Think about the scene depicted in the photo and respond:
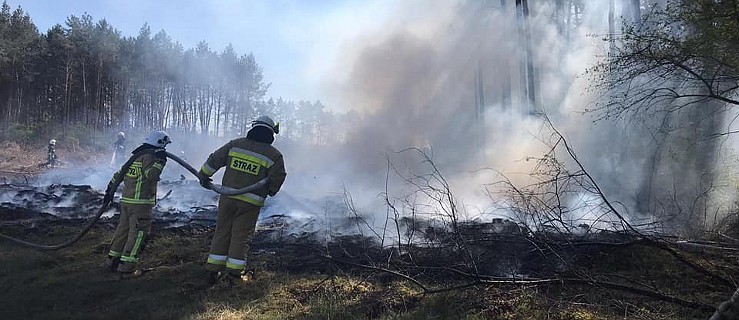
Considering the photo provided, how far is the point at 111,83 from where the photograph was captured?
32.2 m

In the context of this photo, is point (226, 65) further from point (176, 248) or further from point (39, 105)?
point (176, 248)

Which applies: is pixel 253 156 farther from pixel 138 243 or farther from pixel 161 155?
pixel 138 243

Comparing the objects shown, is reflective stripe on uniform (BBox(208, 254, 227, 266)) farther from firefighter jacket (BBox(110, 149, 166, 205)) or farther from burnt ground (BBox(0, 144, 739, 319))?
firefighter jacket (BBox(110, 149, 166, 205))

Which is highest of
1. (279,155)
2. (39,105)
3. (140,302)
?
(39,105)

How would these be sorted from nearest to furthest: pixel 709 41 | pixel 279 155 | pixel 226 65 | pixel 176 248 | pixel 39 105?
1. pixel 279 155
2. pixel 709 41
3. pixel 176 248
4. pixel 39 105
5. pixel 226 65

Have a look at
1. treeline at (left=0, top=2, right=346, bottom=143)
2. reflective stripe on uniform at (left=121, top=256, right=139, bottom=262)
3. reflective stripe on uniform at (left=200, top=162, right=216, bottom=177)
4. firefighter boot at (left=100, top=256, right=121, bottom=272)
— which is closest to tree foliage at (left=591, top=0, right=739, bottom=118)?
reflective stripe on uniform at (left=200, top=162, right=216, bottom=177)

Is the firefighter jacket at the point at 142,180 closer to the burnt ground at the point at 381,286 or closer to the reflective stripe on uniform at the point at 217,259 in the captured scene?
the burnt ground at the point at 381,286

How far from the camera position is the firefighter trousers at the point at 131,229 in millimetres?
5215

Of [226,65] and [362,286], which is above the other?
[226,65]

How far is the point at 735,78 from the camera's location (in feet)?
18.0

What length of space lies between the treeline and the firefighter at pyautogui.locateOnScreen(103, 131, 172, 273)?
2366 cm

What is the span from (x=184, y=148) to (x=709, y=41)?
2911cm

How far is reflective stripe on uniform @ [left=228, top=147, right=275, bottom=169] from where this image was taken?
510cm

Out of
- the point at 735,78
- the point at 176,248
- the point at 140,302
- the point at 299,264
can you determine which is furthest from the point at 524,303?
the point at 176,248
